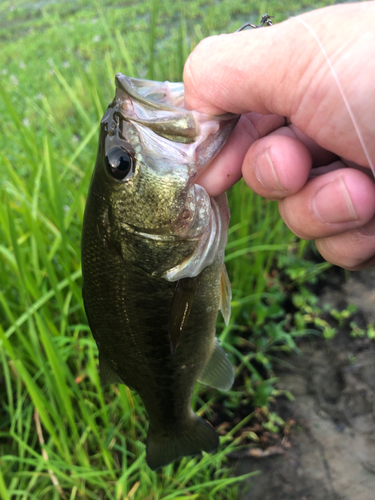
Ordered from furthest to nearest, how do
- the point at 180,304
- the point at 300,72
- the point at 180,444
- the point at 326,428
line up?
the point at 326,428, the point at 180,444, the point at 180,304, the point at 300,72

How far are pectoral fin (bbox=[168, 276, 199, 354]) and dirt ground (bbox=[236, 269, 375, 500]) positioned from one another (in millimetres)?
1172

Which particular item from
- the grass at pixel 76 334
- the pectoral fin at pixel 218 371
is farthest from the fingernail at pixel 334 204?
the grass at pixel 76 334

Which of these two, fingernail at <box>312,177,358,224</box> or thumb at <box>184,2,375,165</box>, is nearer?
thumb at <box>184,2,375,165</box>

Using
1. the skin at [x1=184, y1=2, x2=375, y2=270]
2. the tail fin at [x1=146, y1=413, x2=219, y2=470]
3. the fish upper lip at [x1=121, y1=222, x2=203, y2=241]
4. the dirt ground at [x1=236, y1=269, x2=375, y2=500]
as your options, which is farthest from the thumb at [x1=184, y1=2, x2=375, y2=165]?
the dirt ground at [x1=236, y1=269, x2=375, y2=500]

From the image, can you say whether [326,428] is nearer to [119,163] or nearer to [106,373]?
[106,373]

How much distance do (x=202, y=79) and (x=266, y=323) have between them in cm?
162

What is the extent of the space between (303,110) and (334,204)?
0.22m

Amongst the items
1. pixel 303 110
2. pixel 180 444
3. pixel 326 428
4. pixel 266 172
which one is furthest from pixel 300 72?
pixel 326 428

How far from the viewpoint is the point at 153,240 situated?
804mm

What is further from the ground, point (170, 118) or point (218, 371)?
point (170, 118)

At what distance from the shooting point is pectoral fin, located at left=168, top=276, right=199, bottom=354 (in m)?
0.86

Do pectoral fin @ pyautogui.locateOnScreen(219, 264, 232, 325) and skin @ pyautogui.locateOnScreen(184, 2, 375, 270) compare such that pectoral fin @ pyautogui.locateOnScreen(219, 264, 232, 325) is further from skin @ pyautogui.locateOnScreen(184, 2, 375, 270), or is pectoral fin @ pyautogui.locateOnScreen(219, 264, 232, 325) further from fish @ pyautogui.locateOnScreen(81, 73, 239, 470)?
skin @ pyautogui.locateOnScreen(184, 2, 375, 270)

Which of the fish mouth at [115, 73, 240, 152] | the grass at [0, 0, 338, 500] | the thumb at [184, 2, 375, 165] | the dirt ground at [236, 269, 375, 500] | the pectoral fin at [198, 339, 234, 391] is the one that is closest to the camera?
the thumb at [184, 2, 375, 165]

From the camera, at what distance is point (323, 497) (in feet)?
4.89
